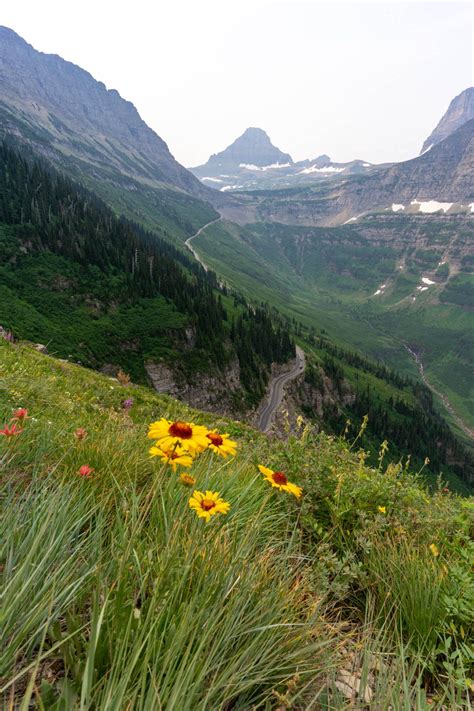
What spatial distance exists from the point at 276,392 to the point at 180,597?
122283 millimetres

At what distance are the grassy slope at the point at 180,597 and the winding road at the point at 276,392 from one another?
91.2 m

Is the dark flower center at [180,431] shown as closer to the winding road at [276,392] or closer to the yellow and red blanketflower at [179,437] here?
the yellow and red blanketflower at [179,437]

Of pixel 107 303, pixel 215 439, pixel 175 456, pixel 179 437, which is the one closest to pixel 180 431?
pixel 179 437

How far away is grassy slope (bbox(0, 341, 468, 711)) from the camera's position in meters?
1.58

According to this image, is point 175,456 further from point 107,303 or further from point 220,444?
point 107,303

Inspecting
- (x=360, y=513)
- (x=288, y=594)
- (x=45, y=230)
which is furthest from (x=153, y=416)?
(x=45, y=230)

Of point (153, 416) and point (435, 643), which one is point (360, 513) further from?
point (153, 416)

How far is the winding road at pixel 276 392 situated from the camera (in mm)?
105294

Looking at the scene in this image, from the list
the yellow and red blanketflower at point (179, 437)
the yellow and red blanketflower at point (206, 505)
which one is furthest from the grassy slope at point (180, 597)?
the yellow and red blanketflower at point (179, 437)

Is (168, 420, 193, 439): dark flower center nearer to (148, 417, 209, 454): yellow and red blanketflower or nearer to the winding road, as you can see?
(148, 417, 209, 454): yellow and red blanketflower

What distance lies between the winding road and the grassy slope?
91170 millimetres

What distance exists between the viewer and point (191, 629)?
1781 mm

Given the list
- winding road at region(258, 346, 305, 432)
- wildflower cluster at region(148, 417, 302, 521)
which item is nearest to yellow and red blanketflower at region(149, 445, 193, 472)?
wildflower cluster at region(148, 417, 302, 521)

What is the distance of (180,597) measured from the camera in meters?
2.04
